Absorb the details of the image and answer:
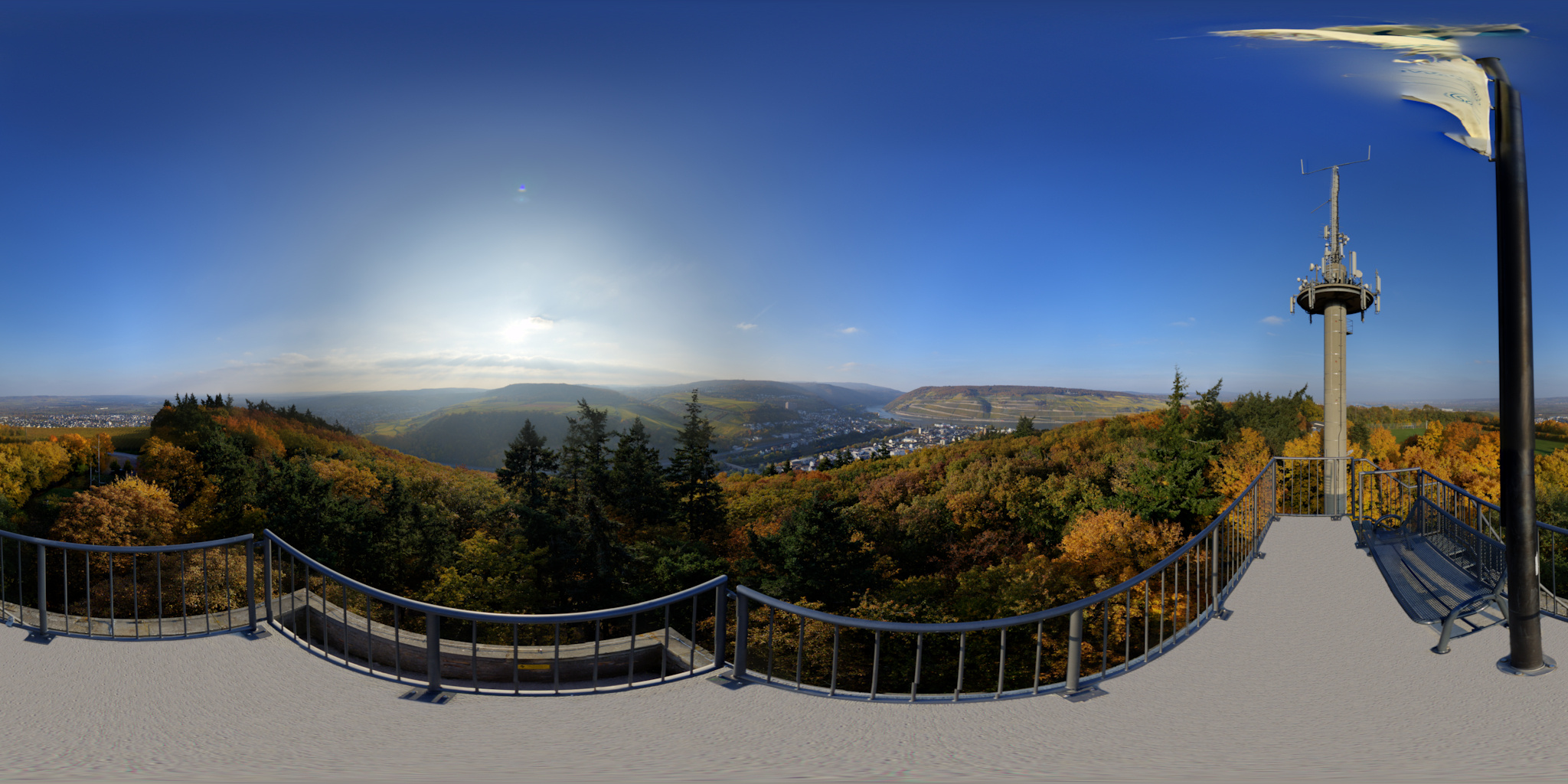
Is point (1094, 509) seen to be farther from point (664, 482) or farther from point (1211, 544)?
point (1211, 544)

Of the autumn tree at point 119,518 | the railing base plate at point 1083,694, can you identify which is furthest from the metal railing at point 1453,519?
the autumn tree at point 119,518

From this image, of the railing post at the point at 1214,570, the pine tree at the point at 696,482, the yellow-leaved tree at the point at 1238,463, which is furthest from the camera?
the pine tree at the point at 696,482

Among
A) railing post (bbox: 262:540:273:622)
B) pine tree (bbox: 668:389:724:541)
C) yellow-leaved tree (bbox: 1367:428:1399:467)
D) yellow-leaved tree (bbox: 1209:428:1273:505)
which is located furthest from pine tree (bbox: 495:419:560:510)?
yellow-leaved tree (bbox: 1367:428:1399:467)

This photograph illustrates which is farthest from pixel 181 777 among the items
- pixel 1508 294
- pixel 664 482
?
pixel 664 482

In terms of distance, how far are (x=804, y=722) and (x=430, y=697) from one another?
209cm

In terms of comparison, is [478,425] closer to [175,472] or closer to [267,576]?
[175,472]

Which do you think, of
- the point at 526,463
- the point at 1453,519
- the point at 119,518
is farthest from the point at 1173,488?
the point at 119,518

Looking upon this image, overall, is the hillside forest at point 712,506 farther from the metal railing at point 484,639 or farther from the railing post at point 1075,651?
the railing post at point 1075,651

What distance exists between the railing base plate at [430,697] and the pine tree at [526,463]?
2809 cm

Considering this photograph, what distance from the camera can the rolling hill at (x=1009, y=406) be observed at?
4328 cm

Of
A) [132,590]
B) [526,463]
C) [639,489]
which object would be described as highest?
[132,590]

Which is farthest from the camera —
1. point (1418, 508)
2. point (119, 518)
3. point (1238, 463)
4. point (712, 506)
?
point (712, 506)

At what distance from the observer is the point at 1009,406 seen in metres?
48.4

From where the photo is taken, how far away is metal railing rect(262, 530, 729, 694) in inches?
129
